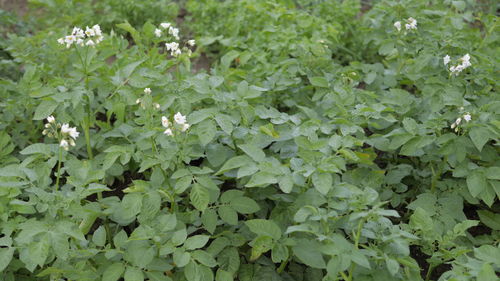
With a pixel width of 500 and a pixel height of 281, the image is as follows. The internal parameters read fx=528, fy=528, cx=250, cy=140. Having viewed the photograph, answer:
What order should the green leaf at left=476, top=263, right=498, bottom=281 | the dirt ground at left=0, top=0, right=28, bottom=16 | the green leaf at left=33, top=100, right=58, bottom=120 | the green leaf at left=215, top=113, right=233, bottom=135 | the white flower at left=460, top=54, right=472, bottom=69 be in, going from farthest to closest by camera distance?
the dirt ground at left=0, top=0, right=28, bottom=16
the white flower at left=460, top=54, right=472, bottom=69
the green leaf at left=33, top=100, right=58, bottom=120
the green leaf at left=215, top=113, right=233, bottom=135
the green leaf at left=476, top=263, right=498, bottom=281

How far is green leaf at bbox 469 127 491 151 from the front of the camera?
7.55 feet

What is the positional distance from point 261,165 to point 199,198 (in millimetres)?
291

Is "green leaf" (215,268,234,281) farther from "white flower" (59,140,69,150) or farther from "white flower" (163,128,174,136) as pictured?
"white flower" (59,140,69,150)

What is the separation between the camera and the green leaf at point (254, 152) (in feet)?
7.00

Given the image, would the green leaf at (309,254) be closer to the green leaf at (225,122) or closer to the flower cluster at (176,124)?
the green leaf at (225,122)

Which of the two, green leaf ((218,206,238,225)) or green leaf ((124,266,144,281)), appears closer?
green leaf ((124,266,144,281))

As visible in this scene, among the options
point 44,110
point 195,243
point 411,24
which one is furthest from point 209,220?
point 411,24

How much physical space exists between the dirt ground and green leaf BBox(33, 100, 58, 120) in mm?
2945

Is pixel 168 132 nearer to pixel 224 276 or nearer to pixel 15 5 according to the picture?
pixel 224 276

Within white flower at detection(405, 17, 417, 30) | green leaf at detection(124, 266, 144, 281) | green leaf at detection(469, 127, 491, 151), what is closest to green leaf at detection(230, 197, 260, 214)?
green leaf at detection(124, 266, 144, 281)

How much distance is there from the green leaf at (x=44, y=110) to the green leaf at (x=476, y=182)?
1.90 m

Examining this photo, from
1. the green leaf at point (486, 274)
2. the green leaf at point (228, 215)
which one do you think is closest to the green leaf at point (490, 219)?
the green leaf at point (486, 274)

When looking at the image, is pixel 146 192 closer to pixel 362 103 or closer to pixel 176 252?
pixel 176 252

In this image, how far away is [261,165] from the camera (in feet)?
6.80
